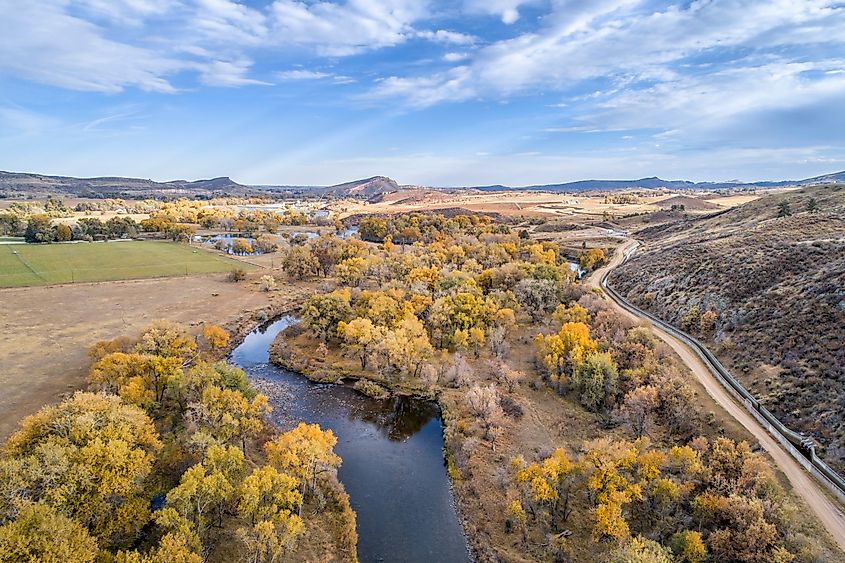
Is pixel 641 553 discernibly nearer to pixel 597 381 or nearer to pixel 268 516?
pixel 268 516

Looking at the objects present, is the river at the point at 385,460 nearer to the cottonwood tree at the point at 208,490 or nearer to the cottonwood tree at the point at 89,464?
the cottonwood tree at the point at 208,490

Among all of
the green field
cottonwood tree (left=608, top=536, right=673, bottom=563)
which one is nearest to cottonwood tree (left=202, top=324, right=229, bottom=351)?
cottonwood tree (left=608, top=536, right=673, bottom=563)

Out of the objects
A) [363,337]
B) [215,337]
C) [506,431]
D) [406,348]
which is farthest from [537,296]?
[215,337]

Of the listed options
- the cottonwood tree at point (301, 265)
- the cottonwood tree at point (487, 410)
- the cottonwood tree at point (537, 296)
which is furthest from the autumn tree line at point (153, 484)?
the cottonwood tree at point (301, 265)

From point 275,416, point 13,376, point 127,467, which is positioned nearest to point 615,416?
point 275,416

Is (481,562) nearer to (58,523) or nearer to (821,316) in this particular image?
(58,523)

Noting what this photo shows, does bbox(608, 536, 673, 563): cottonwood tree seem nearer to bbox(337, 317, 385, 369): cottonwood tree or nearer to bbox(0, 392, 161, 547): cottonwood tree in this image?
bbox(0, 392, 161, 547): cottonwood tree
